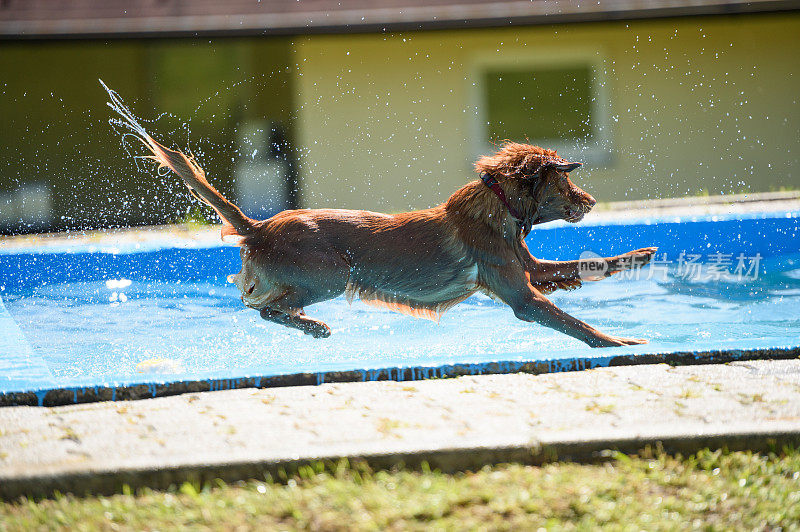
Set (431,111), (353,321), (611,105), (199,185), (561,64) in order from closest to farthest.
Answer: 1. (199,185)
2. (353,321)
3. (431,111)
4. (611,105)
5. (561,64)

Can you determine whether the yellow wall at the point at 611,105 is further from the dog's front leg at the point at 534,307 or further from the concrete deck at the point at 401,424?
the concrete deck at the point at 401,424

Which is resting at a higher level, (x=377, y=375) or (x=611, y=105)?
(x=611, y=105)

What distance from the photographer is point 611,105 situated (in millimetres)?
11586

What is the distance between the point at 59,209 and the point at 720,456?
35.2ft

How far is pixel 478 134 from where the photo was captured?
11633 mm

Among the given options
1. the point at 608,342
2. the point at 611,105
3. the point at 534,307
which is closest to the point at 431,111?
the point at 611,105

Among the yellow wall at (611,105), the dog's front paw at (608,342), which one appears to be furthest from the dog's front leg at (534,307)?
the yellow wall at (611,105)

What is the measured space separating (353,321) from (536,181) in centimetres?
263

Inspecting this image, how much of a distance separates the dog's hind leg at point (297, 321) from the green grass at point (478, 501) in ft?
6.76

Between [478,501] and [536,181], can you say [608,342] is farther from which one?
[478,501]

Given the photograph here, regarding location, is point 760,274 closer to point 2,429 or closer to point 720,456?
point 720,456

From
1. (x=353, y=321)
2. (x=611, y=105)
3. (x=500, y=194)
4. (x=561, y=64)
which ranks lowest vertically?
(x=353, y=321)

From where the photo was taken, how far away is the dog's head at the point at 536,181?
4.46 meters

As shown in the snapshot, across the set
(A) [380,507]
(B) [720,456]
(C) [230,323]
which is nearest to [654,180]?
(C) [230,323]
